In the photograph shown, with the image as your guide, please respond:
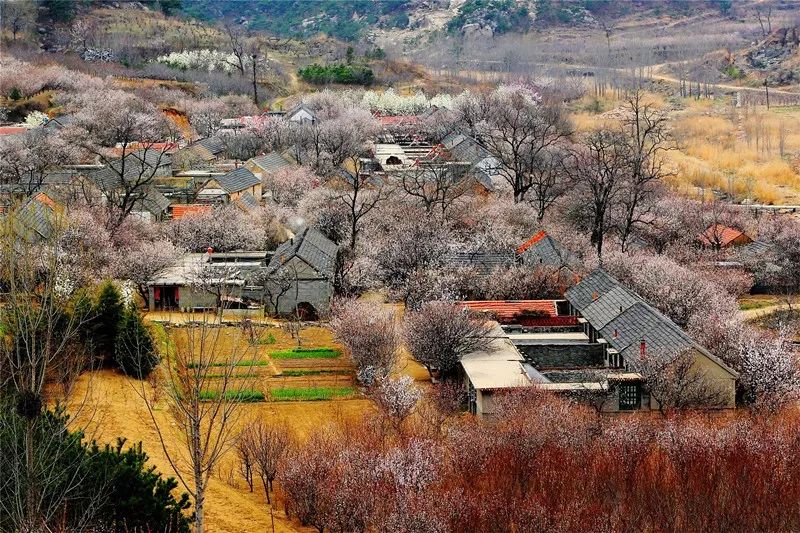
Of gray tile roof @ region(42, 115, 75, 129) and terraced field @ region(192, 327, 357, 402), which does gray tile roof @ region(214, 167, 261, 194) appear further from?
gray tile roof @ region(42, 115, 75, 129)

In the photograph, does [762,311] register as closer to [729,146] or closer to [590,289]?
[590,289]

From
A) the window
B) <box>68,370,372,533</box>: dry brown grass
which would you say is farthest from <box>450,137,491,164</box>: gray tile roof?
<box>68,370,372,533</box>: dry brown grass

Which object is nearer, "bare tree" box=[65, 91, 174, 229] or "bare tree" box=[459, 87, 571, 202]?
"bare tree" box=[65, 91, 174, 229]

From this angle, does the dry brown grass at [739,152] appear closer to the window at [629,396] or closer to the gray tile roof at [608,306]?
the gray tile roof at [608,306]

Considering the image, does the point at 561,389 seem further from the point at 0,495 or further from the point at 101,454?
the point at 0,495

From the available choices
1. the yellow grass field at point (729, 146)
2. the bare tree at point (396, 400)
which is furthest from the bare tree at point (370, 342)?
the yellow grass field at point (729, 146)

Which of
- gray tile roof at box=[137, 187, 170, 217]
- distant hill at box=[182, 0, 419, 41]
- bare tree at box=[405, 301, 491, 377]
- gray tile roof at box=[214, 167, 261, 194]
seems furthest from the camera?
distant hill at box=[182, 0, 419, 41]
